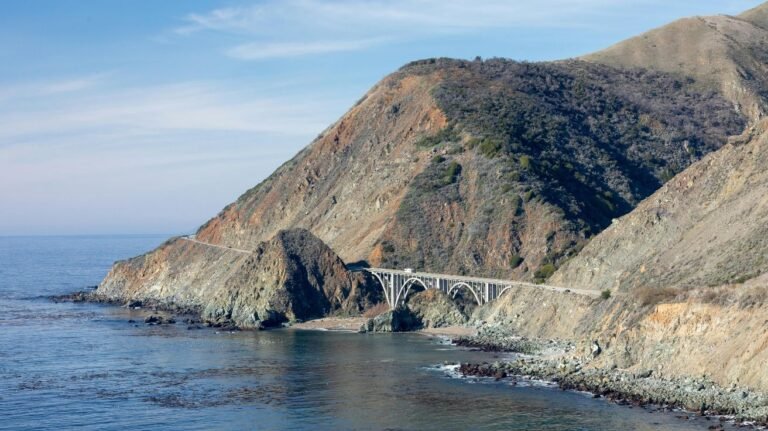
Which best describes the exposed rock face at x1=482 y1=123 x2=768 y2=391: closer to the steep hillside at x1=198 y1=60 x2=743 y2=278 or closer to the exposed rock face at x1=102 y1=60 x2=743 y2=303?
the exposed rock face at x1=102 y1=60 x2=743 y2=303

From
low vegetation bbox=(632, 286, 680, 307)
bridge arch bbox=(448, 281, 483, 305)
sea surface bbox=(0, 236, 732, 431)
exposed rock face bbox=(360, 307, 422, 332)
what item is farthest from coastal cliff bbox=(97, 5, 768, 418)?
sea surface bbox=(0, 236, 732, 431)

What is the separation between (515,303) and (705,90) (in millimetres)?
107996

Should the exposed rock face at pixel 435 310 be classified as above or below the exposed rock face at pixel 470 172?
below

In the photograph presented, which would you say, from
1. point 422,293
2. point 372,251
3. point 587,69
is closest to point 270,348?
point 422,293

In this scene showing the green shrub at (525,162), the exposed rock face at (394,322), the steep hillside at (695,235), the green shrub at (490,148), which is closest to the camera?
the steep hillside at (695,235)

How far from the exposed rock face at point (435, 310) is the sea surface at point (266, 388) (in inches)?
232

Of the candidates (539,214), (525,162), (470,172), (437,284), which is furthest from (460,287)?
(525,162)

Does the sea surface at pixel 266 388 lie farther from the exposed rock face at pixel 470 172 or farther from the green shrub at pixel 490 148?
the green shrub at pixel 490 148

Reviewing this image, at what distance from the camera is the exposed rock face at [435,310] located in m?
105

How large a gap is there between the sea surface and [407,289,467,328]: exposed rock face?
5.89 meters

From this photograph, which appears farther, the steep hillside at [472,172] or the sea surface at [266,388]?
the steep hillside at [472,172]

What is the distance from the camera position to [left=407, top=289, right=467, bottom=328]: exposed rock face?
343 feet

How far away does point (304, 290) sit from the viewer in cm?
11556

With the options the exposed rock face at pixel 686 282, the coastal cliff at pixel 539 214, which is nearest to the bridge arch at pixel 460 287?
the coastal cliff at pixel 539 214
